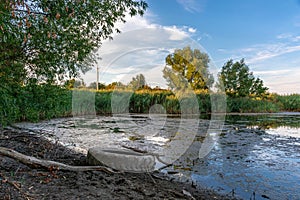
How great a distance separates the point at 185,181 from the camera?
9.21 feet

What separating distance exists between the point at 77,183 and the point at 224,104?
1491cm

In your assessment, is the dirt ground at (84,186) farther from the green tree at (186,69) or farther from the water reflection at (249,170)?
the green tree at (186,69)

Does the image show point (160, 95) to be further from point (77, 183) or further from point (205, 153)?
point (77, 183)

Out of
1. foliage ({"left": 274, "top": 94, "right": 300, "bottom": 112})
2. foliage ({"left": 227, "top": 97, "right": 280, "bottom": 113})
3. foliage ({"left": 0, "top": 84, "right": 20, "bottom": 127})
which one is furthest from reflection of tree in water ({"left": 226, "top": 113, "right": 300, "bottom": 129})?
foliage ({"left": 274, "top": 94, "right": 300, "bottom": 112})

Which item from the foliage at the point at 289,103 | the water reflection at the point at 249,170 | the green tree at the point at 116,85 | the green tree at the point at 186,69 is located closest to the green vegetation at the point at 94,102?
the foliage at the point at 289,103

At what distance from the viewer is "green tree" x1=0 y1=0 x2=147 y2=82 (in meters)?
2.36

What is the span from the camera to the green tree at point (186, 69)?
840 centimetres

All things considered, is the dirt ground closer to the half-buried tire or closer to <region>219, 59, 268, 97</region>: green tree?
the half-buried tire

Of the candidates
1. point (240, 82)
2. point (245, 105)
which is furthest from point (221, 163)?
point (240, 82)

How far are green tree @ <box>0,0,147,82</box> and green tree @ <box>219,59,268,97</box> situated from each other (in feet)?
51.5

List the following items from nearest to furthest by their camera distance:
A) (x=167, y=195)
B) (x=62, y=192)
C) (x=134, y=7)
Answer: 1. (x=62, y=192)
2. (x=167, y=195)
3. (x=134, y=7)

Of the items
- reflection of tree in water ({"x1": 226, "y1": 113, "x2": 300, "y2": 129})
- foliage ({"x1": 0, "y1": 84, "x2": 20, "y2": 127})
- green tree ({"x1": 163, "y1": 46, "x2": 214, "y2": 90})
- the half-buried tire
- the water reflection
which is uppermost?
green tree ({"x1": 163, "y1": 46, "x2": 214, "y2": 90})

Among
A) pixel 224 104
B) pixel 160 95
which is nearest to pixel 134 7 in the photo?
pixel 160 95

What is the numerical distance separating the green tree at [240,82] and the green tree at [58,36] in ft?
51.5
